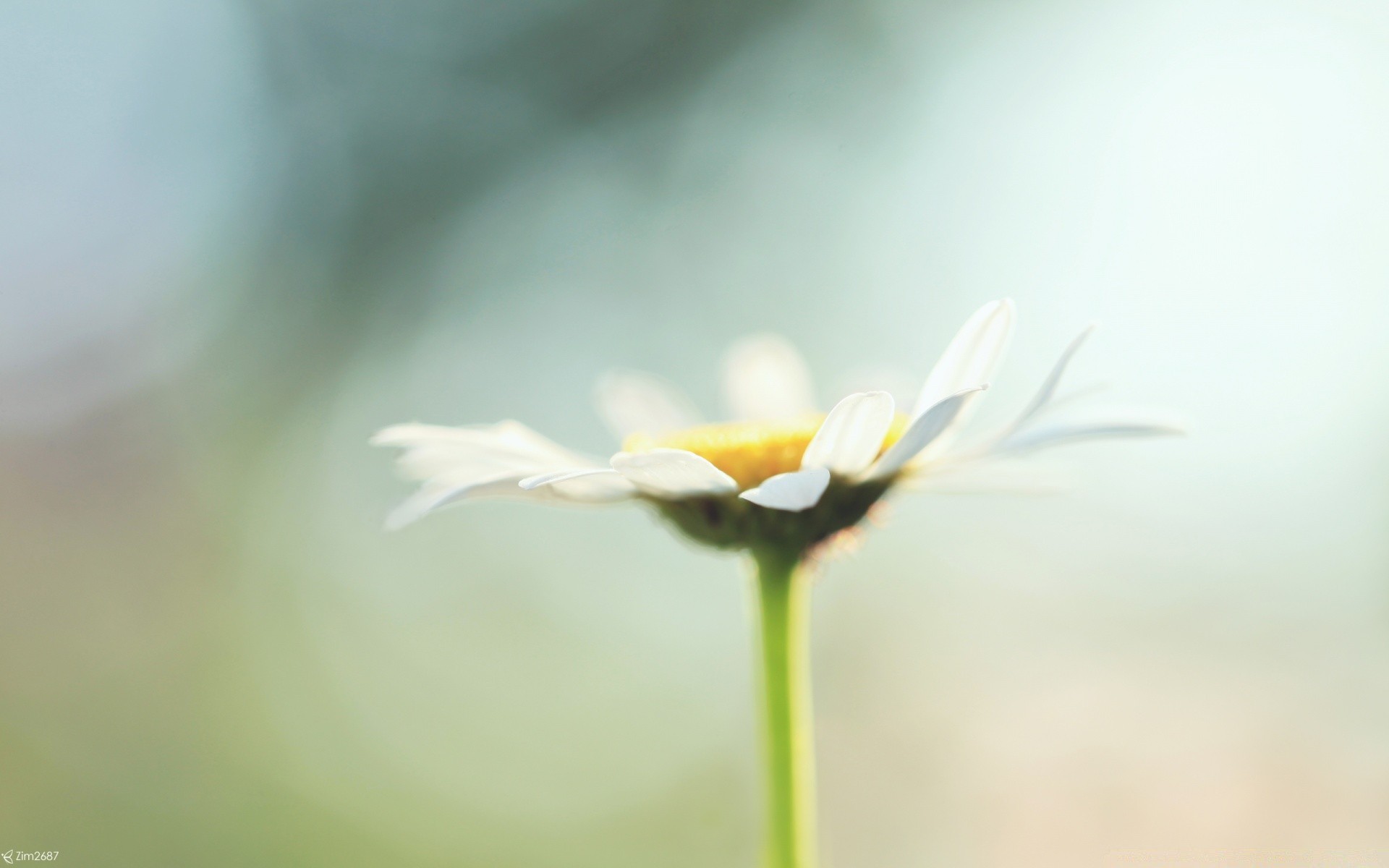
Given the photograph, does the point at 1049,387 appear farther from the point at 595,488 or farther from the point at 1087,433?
the point at 595,488

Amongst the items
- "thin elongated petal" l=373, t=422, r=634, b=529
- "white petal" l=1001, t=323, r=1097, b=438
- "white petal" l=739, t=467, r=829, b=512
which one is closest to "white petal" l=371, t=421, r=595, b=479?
"thin elongated petal" l=373, t=422, r=634, b=529

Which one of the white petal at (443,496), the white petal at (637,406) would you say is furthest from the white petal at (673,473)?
the white petal at (637,406)

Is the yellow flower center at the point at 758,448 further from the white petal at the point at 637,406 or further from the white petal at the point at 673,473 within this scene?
the white petal at the point at 637,406

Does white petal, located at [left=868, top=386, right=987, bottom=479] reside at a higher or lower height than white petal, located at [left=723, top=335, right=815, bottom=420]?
lower

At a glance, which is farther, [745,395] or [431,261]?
[431,261]

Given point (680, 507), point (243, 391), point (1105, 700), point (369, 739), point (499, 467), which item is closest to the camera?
point (680, 507)

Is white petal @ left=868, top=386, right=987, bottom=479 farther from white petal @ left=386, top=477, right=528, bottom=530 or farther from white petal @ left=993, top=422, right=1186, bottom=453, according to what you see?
white petal @ left=386, top=477, right=528, bottom=530

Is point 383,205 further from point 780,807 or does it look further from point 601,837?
point 780,807

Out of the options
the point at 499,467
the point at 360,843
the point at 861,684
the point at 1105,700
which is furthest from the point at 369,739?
the point at 499,467
